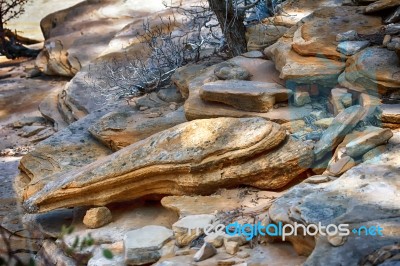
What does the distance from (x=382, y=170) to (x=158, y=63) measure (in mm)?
3055

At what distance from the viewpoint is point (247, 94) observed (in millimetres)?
4285

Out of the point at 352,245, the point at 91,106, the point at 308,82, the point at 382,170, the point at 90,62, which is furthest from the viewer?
the point at 90,62

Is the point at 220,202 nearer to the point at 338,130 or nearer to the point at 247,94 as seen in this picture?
the point at 338,130

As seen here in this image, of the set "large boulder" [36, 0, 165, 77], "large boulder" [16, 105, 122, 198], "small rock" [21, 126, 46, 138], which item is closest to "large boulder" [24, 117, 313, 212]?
"large boulder" [16, 105, 122, 198]

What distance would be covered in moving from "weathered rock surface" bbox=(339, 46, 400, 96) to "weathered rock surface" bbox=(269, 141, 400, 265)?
2.57ft

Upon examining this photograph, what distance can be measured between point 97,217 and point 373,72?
1733 millimetres

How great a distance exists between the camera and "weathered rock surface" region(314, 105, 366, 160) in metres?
3.72

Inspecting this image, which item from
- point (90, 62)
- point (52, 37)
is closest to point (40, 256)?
point (90, 62)

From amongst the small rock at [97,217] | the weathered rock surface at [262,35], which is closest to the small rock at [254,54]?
the weathered rock surface at [262,35]

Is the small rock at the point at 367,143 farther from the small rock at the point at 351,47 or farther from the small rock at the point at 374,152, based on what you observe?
the small rock at the point at 351,47

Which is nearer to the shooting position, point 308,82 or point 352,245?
point 352,245

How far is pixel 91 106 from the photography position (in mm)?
6461

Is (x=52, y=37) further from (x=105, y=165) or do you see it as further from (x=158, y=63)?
(x=105, y=165)

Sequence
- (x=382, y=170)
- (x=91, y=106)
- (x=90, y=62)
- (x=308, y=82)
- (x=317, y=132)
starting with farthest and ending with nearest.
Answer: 1. (x=90, y=62)
2. (x=91, y=106)
3. (x=308, y=82)
4. (x=317, y=132)
5. (x=382, y=170)
